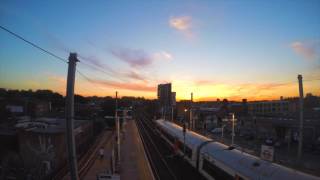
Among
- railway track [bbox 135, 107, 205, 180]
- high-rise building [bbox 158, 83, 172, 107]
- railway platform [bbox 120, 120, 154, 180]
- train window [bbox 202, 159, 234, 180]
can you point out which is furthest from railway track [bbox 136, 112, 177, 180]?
Result: high-rise building [bbox 158, 83, 172, 107]

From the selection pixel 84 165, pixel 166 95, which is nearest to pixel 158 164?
pixel 84 165

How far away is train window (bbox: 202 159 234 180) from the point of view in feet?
72.8

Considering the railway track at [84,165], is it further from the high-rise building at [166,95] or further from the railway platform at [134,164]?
the high-rise building at [166,95]

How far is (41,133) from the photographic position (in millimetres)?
38219

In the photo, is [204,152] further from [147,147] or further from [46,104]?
[46,104]

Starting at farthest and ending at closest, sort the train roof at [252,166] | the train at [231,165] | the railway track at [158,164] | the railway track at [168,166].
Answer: the railway track at [158,164]
the railway track at [168,166]
the train at [231,165]
the train roof at [252,166]

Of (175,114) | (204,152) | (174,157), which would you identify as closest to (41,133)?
(174,157)

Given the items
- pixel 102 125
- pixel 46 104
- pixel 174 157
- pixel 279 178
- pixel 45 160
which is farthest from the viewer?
pixel 46 104

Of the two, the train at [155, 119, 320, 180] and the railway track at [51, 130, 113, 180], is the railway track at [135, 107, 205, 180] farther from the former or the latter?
the railway track at [51, 130, 113, 180]

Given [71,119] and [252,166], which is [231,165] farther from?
[71,119]

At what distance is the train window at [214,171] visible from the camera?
22.2 meters

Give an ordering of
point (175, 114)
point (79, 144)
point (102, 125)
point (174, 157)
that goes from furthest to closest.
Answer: point (175, 114)
point (102, 125)
point (79, 144)
point (174, 157)

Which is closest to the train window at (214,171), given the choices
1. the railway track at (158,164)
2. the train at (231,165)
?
the train at (231,165)

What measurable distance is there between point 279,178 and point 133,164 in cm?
2495
